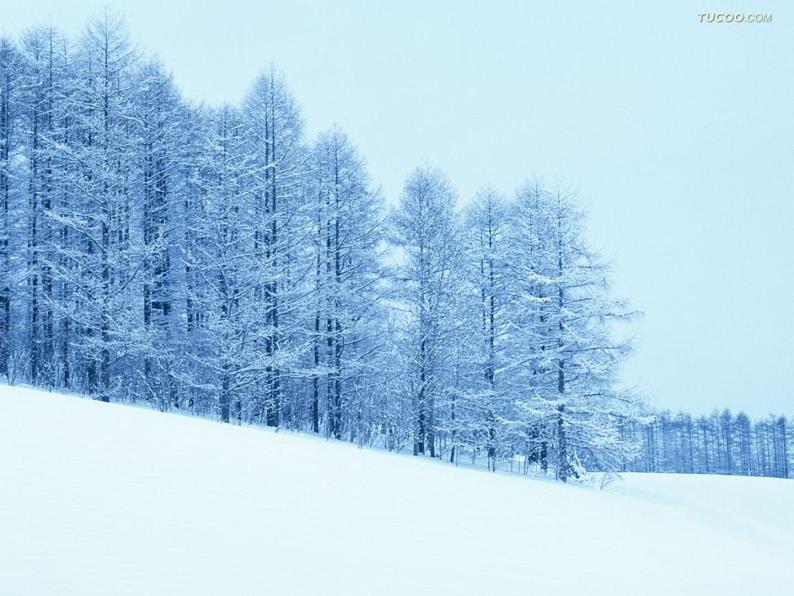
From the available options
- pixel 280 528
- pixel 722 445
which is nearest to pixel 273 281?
pixel 280 528

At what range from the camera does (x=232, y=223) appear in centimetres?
1734

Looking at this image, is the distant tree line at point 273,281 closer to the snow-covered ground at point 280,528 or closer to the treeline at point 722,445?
the snow-covered ground at point 280,528

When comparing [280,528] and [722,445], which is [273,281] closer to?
[280,528]

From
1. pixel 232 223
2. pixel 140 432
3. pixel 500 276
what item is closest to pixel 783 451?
pixel 500 276

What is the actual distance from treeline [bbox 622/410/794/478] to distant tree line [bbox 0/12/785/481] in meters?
57.0

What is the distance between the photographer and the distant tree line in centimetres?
1683

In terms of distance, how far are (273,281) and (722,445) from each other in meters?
75.0

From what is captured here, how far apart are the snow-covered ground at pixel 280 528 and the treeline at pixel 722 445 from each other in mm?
66005

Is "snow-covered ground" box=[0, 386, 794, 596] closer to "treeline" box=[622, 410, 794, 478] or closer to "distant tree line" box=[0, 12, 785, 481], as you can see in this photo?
"distant tree line" box=[0, 12, 785, 481]

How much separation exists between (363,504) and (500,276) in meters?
14.8

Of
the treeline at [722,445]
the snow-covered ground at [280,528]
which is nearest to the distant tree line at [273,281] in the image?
the snow-covered ground at [280,528]

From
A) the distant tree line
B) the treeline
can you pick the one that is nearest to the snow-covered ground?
the distant tree line

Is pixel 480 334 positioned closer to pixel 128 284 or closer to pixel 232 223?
pixel 232 223

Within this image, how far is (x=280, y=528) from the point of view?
5.82 m
